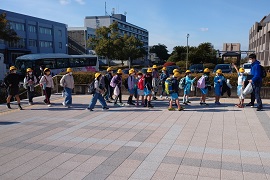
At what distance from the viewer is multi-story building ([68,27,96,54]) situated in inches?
2377

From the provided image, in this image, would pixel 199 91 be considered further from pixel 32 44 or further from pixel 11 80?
pixel 32 44

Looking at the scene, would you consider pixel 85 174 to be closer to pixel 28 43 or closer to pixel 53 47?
pixel 28 43

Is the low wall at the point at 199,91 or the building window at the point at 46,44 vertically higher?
the building window at the point at 46,44

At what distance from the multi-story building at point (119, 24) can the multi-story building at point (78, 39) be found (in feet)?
35.5

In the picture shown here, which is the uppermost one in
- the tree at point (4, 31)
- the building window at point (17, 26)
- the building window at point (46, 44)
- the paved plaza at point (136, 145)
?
the building window at point (17, 26)

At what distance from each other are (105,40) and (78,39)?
85.4 ft

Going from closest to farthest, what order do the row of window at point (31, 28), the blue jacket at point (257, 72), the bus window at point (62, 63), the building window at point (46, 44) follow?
1. the blue jacket at point (257, 72)
2. the bus window at point (62, 63)
3. the row of window at point (31, 28)
4. the building window at point (46, 44)

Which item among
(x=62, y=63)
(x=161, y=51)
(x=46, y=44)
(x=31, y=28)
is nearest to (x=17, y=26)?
(x=31, y=28)

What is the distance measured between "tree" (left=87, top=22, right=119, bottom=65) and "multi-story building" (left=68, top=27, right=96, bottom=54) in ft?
58.2

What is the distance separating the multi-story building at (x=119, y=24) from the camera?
78.6 metres

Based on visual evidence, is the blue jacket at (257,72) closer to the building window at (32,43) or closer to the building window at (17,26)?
the building window at (17,26)

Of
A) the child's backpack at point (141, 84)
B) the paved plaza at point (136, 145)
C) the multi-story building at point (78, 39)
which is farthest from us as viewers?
the multi-story building at point (78, 39)

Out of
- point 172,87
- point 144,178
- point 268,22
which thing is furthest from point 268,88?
point 268,22

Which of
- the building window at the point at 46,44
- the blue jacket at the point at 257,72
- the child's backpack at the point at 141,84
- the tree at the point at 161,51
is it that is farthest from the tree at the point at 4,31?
the tree at the point at 161,51
